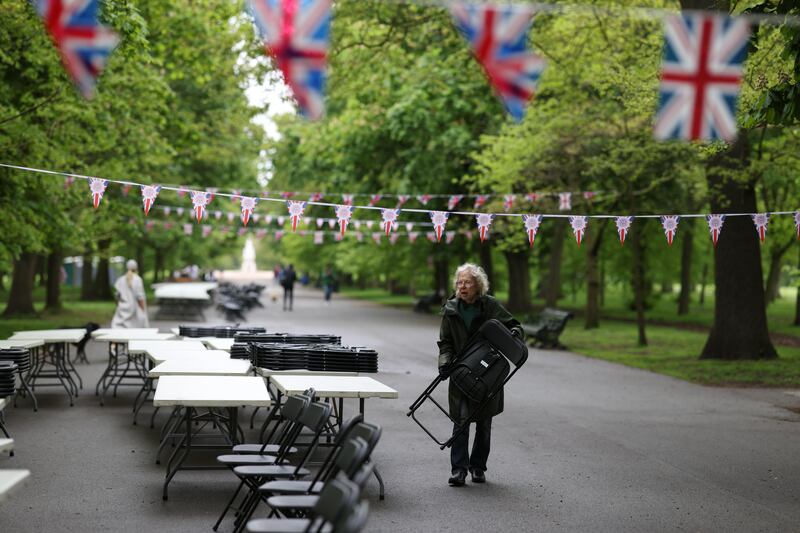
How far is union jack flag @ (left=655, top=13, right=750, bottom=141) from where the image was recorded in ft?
25.5

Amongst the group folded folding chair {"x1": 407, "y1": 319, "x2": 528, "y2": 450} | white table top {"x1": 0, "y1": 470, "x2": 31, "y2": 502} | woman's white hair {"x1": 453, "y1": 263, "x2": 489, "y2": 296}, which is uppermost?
woman's white hair {"x1": 453, "y1": 263, "x2": 489, "y2": 296}

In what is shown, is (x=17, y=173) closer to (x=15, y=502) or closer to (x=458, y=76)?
(x=15, y=502)

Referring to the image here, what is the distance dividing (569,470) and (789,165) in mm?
11569

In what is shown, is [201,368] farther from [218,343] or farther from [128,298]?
[128,298]

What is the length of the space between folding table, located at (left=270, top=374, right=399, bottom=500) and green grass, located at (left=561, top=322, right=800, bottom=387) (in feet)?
32.7

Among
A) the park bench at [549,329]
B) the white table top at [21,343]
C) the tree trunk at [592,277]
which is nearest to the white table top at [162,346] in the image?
the white table top at [21,343]

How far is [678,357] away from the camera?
21.3m

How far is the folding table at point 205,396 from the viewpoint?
745 cm

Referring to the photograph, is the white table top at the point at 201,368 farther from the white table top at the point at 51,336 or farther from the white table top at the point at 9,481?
the white table top at the point at 9,481

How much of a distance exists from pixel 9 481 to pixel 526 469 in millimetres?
5437

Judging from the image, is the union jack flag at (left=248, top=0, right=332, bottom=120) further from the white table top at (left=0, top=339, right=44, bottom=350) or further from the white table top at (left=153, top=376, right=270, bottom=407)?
the white table top at (left=0, top=339, right=44, bottom=350)

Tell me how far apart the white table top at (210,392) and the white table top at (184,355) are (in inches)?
72.7

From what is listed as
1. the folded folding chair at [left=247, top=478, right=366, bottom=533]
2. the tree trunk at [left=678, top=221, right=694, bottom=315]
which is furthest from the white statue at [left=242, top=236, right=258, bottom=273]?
the folded folding chair at [left=247, top=478, right=366, bottom=533]

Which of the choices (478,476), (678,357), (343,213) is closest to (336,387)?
(478,476)
